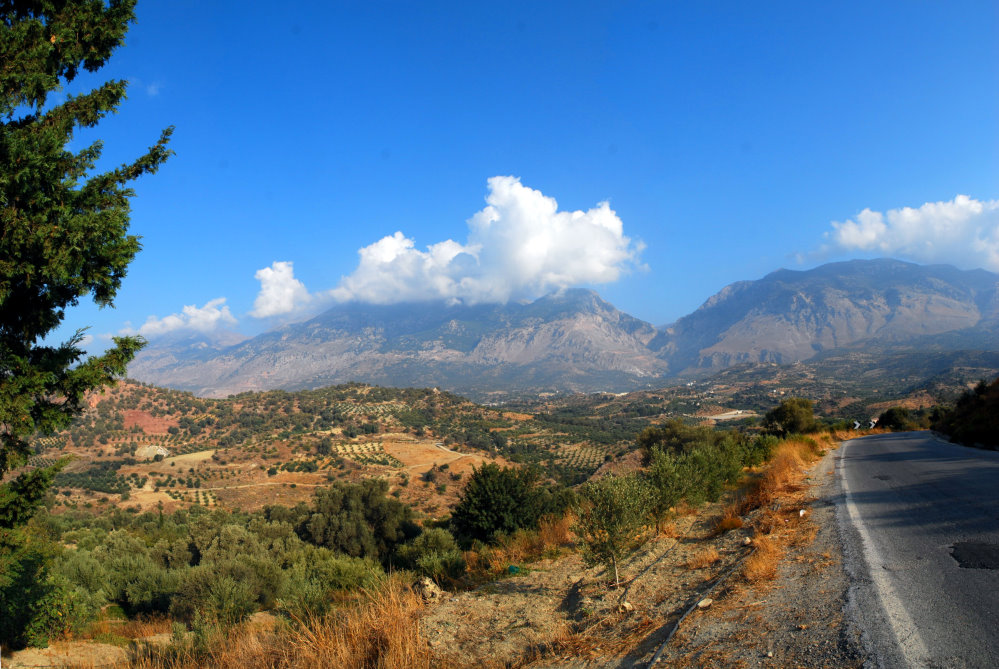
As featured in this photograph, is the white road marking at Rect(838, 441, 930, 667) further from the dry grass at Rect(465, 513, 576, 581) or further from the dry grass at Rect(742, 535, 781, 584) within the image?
the dry grass at Rect(465, 513, 576, 581)

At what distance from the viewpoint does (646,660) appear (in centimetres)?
442

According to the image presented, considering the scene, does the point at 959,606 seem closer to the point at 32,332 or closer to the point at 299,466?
the point at 32,332

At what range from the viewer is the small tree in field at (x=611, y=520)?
7.39 meters

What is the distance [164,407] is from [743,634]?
306 ft

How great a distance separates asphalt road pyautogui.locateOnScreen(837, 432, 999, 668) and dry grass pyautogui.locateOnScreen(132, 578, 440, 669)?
434 cm

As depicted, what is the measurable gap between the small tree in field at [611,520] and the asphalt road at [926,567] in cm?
296

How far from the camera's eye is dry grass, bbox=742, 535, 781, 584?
5.91 m

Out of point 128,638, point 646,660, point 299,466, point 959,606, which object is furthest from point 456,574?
point 299,466

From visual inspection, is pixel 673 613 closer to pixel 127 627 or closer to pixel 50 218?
pixel 50 218

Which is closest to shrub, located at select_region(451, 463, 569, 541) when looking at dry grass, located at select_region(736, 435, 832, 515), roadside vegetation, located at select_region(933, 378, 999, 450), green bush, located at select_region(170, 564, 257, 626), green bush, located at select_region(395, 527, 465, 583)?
green bush, located at select_region(395, 527, 465, 583)

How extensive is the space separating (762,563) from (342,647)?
18.7 ft

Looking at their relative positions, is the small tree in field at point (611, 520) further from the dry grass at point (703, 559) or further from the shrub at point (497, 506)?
the shrub at point (497, 506)

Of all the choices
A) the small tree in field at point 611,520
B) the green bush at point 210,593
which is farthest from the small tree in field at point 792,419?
the green bush at point 210,593

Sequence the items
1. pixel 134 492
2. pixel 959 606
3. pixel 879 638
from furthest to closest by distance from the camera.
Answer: pixel 134 492 < pixel 959 606 < pixel 879 638
